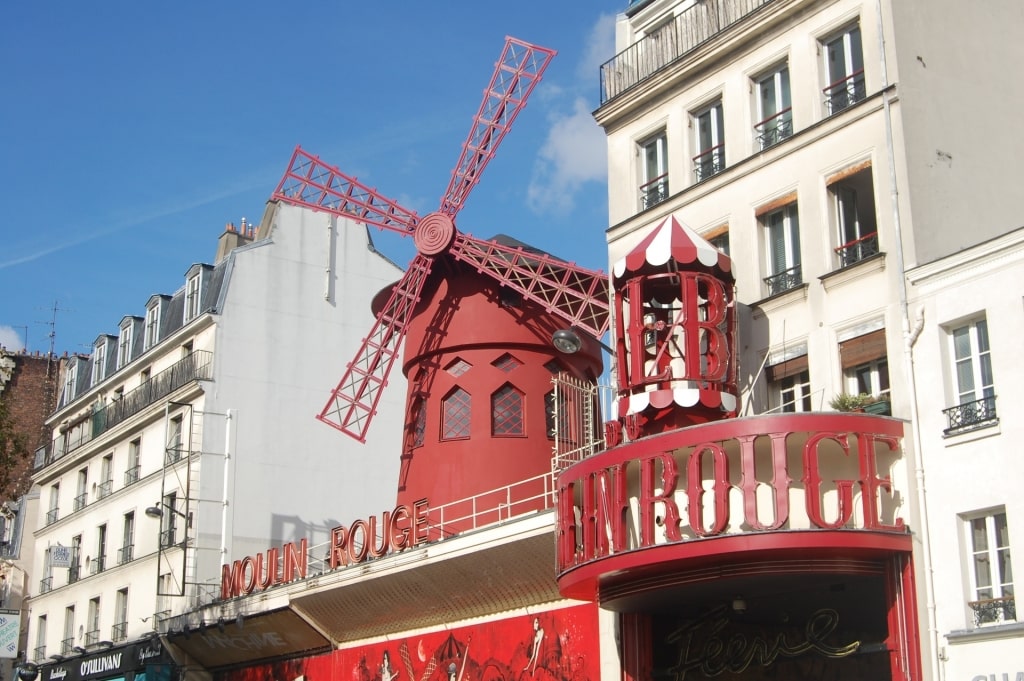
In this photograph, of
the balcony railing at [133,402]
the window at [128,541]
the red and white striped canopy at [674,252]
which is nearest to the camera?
the red and white striped canopy at [674,252]

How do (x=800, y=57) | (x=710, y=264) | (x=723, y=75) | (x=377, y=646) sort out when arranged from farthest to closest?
(x=377, y=646) → (x=723, y=75) → (x=800, y=57) → (x=710, y=264)

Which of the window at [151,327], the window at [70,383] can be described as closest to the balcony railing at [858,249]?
the window at [151,327]

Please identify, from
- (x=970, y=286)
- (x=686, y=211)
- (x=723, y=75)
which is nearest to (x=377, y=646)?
(x=686, y=211)

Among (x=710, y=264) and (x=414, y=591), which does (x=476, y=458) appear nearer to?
(x=414, y=591)

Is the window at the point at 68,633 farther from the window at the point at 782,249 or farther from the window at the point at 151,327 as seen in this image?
the window at the point at 782,249

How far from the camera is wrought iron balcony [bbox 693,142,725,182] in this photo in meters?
14.6

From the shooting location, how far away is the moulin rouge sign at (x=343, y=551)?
56.2 feet

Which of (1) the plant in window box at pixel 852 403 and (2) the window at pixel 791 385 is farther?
(2) the window at pixel 791 385

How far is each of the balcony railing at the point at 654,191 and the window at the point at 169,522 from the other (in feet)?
40.4

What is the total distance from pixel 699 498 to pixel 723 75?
17.5 feet

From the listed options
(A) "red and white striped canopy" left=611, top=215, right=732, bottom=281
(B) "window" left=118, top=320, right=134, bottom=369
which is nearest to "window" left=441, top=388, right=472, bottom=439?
(A) "red and white striped canopy" left=611, top=215, right=732, bottom=281

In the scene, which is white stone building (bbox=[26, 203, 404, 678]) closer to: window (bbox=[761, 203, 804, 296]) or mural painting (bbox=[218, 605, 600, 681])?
mural painting (bbox=[218, 605, 600, 681])

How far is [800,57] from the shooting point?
13680mm

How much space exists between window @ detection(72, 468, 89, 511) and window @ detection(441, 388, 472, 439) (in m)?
12.8
